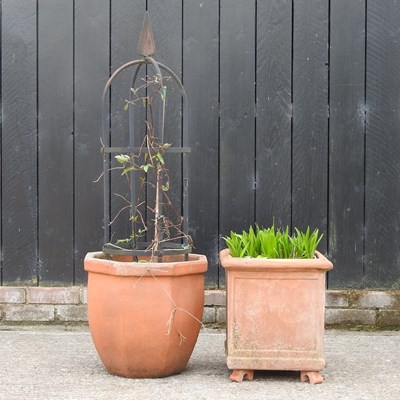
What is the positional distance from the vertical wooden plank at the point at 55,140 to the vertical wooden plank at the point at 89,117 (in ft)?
0.14

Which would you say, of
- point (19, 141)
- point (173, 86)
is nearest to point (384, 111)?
point (173, 86)

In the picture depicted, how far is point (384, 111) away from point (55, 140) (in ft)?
6.34

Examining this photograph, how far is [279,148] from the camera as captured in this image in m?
4.75

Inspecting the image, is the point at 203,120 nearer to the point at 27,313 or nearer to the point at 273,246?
the point at 273,246

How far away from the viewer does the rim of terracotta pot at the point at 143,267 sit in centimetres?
362

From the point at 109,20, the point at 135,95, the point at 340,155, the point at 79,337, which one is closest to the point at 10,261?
the point at 79,337

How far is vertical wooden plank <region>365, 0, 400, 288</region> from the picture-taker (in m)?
4.72

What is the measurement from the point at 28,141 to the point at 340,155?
1.84 m

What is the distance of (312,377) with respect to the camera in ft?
12.0

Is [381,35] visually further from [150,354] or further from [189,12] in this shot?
[150,354]

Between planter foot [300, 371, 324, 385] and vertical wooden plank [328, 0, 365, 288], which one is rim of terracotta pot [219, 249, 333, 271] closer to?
planter foot [300, 371, 324, 385]

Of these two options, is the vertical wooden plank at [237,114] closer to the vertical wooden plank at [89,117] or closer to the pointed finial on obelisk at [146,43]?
the vertical wooden plank at [89,117]

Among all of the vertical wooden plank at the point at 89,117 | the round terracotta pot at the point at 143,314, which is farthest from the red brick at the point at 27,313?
the round terracotta pot at the point at 143,314

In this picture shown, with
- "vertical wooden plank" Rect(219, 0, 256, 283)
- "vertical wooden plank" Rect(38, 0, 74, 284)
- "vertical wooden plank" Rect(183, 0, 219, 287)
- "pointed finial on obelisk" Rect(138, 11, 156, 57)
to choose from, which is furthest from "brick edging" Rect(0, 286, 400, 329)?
"pointed finial on obelisk" Rect(138, 11, 156, 57)
